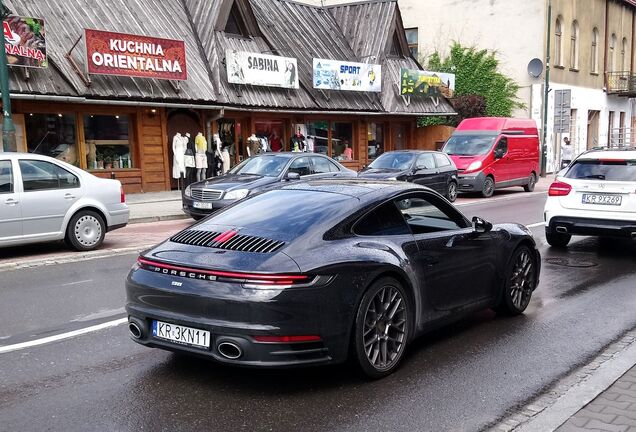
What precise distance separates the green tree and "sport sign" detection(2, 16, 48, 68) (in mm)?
20411

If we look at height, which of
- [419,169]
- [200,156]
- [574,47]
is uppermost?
[574,47]

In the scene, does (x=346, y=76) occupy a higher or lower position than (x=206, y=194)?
higher

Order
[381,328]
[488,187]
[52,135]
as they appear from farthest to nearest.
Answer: [488,187], [52,135], [381,328]

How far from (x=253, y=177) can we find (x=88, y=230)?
4328 mm

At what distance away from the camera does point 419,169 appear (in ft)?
57.4

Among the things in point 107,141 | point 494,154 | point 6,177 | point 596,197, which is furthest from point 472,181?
point 6,177

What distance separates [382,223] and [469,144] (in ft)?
57.0

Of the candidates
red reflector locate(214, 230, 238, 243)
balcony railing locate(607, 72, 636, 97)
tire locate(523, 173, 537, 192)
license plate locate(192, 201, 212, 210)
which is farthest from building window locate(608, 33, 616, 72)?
red reflector locate(214, 230, 238, 243)

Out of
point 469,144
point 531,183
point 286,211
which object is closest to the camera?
point 286,211

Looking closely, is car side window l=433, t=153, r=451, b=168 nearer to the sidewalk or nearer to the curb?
the sidewalk

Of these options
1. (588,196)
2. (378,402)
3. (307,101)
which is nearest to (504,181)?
(307,101)

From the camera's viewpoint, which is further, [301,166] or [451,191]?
[451,191]

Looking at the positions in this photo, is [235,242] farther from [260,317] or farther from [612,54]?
[612,54]

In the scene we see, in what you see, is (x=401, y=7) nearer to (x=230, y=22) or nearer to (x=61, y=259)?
(x=230, y=22)
